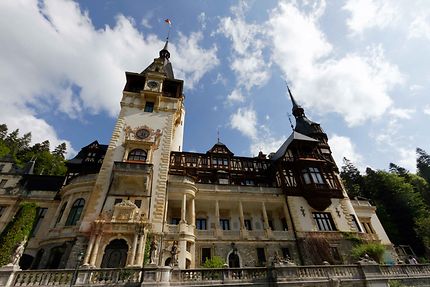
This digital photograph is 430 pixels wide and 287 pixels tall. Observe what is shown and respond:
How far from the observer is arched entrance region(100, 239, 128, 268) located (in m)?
17.1

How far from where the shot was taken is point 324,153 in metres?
34.3

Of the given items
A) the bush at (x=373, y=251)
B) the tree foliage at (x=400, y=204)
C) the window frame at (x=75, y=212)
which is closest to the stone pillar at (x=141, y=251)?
the window frame at (x=75, y=212)

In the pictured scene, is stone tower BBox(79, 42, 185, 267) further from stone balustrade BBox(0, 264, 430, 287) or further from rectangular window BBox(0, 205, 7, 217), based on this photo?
rectangular window BBox(0, 205, 7, 217)

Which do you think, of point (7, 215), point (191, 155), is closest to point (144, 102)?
point (191, 155)

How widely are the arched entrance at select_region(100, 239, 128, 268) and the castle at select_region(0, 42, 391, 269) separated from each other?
0.24 ft

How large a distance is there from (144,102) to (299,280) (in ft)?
82.0

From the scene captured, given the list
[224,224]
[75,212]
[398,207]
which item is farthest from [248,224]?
[398,207]

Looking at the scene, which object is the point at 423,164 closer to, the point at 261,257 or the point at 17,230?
the point at 261,257

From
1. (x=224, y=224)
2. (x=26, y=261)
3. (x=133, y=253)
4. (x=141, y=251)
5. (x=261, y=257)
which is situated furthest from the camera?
(x=224, y=224)

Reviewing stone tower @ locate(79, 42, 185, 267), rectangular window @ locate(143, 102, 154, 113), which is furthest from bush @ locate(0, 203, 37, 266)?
rectangular window @ locate(143, 102, 154, 113)

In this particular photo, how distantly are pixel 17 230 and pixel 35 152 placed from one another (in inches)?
1812

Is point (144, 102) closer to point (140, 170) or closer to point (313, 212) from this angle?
point (140, 170)

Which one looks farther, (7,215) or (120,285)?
(7,215)

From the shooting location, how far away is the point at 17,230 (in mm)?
19422
